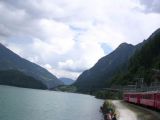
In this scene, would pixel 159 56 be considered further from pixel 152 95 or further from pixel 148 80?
pixel 152 95

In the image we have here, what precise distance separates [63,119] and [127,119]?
25.6 metres

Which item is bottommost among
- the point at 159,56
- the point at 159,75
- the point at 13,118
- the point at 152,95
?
the point at 13,118

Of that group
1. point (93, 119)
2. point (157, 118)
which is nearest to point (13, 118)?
point (93, 119)

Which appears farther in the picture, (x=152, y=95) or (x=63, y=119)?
(x=63, y=119)

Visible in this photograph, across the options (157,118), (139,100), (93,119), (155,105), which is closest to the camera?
(157,118)

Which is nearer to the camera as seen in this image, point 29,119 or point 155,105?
point 155,105

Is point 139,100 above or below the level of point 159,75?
below

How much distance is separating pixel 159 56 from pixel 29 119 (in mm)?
139220

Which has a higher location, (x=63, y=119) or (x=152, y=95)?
(x=152, y=95)

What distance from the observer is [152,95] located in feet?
190

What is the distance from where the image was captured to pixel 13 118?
70.4m

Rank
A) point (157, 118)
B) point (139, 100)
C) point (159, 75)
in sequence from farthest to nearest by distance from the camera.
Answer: point (159, 75) < point (139, 100) < point (157, 118)

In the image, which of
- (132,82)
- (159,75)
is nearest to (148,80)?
(132,82)

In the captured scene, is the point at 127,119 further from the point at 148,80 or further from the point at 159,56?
the point at 159,56
